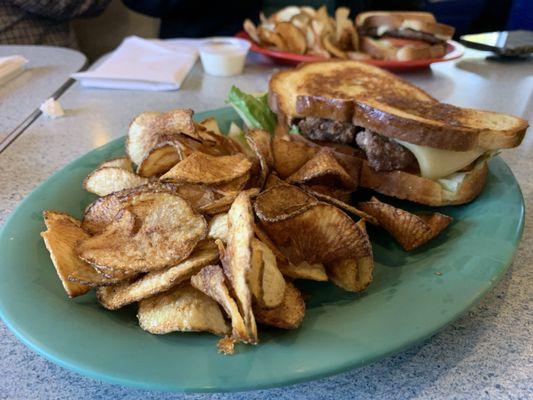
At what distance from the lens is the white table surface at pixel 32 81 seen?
1911mm

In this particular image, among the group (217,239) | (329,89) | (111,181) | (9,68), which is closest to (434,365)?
(217,239)

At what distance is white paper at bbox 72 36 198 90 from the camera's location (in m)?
2.19

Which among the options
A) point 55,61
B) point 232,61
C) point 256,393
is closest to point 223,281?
point 256,393

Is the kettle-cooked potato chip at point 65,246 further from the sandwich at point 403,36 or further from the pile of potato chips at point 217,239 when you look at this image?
the sandwich at point 403,36

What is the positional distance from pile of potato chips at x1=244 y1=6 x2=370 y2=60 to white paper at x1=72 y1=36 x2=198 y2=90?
47 centimetres

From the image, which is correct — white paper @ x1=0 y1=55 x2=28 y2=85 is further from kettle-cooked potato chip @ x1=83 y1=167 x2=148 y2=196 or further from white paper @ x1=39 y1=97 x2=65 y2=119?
kettle-cooked potato chip @ x1=83 y1=167 x2=148 y2=196

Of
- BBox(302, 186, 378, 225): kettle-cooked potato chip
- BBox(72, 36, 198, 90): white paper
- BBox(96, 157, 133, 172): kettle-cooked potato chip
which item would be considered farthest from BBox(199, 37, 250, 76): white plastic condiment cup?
BBox(302, 186, 378, 225): kettle-cooked potato chip

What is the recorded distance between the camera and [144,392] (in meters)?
0.71

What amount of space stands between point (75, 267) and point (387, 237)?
2.20 feet

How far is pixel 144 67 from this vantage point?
2361 mm

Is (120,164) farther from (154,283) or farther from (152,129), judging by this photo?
(154,283)

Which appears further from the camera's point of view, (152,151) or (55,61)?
(55,61)

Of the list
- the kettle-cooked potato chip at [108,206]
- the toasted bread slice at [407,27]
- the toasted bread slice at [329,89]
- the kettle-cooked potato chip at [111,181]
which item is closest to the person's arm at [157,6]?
the toasted bread slice at [407,27]

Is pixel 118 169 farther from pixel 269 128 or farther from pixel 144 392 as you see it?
pixel 269 128
